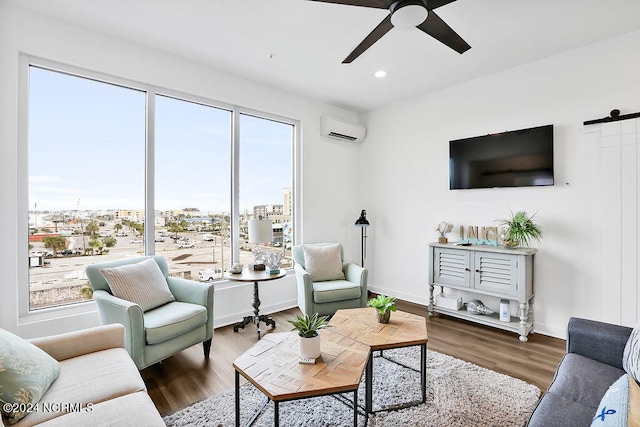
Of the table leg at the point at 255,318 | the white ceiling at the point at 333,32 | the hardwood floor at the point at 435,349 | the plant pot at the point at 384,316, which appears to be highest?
the white ceiling at the point at 333,32

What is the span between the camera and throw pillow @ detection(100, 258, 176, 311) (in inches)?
93.7

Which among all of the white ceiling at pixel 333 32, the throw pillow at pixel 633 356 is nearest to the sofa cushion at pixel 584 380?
the throw pillow at pixel 633 356

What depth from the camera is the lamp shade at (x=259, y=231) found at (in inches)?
125

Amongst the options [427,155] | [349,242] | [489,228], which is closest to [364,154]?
[427,155]

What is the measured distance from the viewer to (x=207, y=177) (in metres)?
3.47

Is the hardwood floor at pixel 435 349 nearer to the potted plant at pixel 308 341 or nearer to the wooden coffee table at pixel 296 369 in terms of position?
the wooden coffee table at pixel 296 369

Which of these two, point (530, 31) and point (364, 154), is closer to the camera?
point (530, 31)

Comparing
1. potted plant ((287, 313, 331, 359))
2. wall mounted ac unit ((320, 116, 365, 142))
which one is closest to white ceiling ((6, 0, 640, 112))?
wall mounted ac unit ((320, 116, 365, 142))

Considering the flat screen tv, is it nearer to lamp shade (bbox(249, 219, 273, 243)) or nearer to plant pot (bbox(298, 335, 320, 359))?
lamp shade (bbox(249, 219, 273, 243))

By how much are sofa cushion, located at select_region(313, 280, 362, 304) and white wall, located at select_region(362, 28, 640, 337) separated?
1.27 metres

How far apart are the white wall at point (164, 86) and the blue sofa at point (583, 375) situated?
2.90 metres

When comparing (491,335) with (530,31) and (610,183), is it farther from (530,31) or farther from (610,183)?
(530,31)

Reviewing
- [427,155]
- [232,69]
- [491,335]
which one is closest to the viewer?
[491,335]

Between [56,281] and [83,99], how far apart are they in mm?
1587
